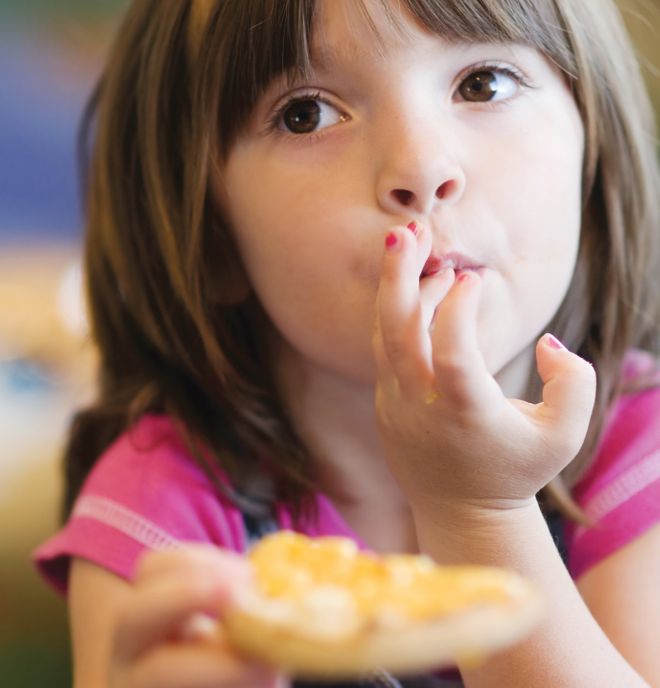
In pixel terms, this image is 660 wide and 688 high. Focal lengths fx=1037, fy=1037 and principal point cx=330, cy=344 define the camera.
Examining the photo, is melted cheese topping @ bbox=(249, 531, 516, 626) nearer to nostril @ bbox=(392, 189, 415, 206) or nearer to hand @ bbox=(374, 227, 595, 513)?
hand @ bbox=(374, 227, 595, 513)

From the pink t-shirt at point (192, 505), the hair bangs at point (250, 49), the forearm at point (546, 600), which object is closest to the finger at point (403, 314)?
the forearm at point (546, 600)

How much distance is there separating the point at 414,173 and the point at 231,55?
22 cm

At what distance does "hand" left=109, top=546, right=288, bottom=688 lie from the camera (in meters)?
0.47

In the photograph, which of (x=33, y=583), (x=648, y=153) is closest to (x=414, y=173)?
(x=648, y=153)

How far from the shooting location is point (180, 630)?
0.51 meters

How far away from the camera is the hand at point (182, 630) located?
474 millimetres

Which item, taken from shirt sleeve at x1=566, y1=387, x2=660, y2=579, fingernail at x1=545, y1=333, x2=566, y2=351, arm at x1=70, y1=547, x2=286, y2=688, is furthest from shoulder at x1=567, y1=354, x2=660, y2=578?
arm at x1=70, y1=547, x2=286, y2=688

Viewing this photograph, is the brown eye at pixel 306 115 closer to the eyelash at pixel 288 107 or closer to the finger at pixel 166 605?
the eyelash at pixel 288 107

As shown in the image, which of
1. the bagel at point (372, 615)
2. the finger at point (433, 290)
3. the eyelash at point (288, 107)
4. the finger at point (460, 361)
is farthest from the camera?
the eyelash at point (288, 107)

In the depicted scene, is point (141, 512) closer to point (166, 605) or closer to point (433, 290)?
point (433, 290)

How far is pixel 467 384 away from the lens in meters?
0.66

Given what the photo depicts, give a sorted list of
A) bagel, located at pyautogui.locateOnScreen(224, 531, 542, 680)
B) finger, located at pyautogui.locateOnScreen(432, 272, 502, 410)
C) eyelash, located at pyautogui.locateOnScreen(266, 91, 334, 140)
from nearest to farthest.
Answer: bagel, located at pyautogui.locateOnScreen(224, 531, 542, 680)
finger, located at pyautogui.locateOnScreen(432, 272, 502, 410)
eyelash, located at pyautogui.locateOnScreen(266, 91, 334, 140)

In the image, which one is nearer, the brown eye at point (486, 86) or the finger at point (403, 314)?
the finger at point (403, 314)

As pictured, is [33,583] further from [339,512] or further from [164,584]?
[164,584]
